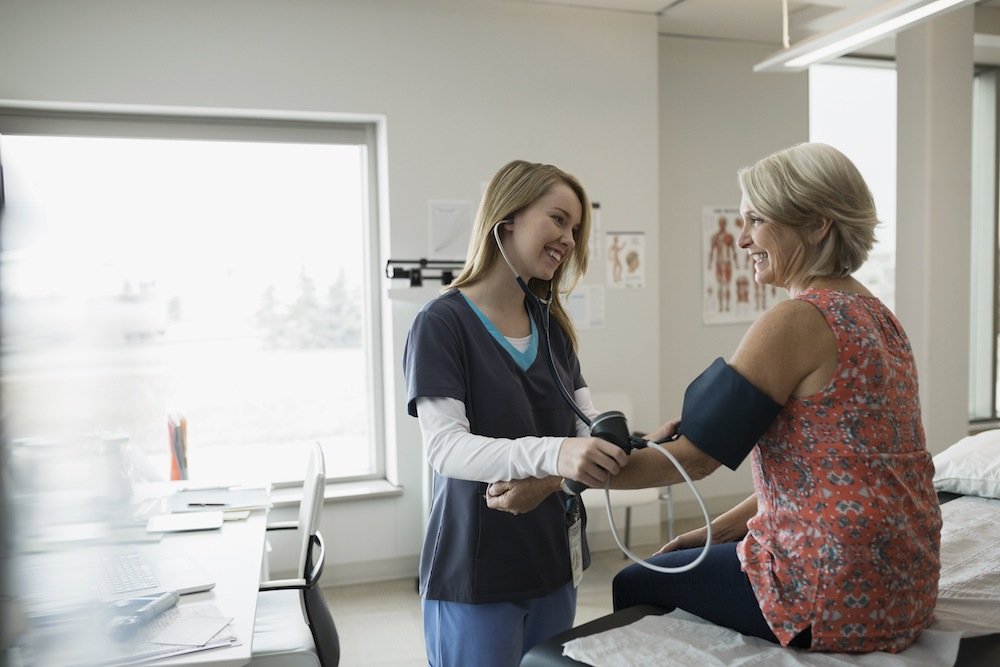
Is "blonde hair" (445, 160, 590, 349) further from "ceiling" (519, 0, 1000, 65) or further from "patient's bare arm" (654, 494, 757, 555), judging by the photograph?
"ceiling" (519, 0, 1000, 65)

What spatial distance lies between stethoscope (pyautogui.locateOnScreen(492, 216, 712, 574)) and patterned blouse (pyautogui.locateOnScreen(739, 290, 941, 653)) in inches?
5.2

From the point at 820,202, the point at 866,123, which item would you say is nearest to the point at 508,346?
the point at 820,202

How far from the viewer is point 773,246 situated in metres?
1.32

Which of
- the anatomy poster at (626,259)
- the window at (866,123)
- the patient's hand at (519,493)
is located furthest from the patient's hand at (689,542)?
the window at (866,123)

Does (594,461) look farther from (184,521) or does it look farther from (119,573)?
(184,521)

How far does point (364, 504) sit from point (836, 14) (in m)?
3.69

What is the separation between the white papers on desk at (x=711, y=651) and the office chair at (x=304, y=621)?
110 cm

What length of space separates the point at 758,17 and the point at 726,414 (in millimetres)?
3904

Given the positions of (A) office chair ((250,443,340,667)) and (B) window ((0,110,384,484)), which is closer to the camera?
(A) office chair ((250,443,340,667))

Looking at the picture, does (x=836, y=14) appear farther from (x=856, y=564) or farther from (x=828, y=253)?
(x=856, y=564)

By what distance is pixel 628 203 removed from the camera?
4309 mm

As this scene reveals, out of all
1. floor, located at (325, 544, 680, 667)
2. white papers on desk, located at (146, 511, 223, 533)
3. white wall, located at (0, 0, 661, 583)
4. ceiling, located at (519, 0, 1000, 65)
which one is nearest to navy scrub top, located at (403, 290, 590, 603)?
white papers on desk, located at (146, 511, 223, 533)

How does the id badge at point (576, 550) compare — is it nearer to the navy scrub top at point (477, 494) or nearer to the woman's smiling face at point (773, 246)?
the navy scrub top at point (477, 494)

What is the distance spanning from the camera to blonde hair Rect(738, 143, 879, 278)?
126 centimetres
